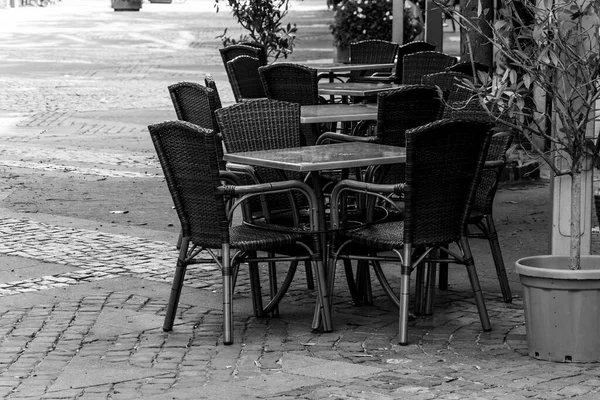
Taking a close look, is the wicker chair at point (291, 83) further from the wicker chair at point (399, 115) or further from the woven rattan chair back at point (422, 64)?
the wicker chair at point (399, 115)

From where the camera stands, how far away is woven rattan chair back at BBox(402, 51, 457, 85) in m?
10.7

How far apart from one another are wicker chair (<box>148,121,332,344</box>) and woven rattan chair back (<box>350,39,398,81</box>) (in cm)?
682

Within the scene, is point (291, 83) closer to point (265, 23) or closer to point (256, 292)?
point (256, 292)

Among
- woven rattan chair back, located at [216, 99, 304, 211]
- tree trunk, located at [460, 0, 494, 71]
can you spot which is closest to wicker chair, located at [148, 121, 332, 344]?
woven rattan chair back, located at [216, 99, 304, 211]

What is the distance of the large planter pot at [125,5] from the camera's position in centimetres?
5494

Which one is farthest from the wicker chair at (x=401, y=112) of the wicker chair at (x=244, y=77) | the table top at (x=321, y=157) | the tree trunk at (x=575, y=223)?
the wicker chair at (x=244, y=77)

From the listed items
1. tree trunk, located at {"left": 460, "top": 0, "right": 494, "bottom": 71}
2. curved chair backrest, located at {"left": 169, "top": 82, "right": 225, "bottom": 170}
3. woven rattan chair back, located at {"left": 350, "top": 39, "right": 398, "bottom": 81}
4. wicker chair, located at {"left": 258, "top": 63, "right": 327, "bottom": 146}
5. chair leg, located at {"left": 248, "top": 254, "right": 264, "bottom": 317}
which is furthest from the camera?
woven rattan chair back, located at {"left": 350, "top": 39, "right": 398, "bottom": 81}

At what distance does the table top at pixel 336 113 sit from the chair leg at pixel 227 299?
216 cm

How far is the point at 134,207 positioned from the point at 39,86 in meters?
11.4

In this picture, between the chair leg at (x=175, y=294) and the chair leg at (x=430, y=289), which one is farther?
the chair leg at (x=430, y=289)

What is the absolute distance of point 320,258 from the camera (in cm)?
648

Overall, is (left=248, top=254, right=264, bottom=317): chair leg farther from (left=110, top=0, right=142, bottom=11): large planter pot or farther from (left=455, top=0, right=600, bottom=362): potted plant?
(left=110, top=0, right=142, bottom=11): large planter pot

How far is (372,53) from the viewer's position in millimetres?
13305

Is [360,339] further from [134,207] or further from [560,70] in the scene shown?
[134,207]
